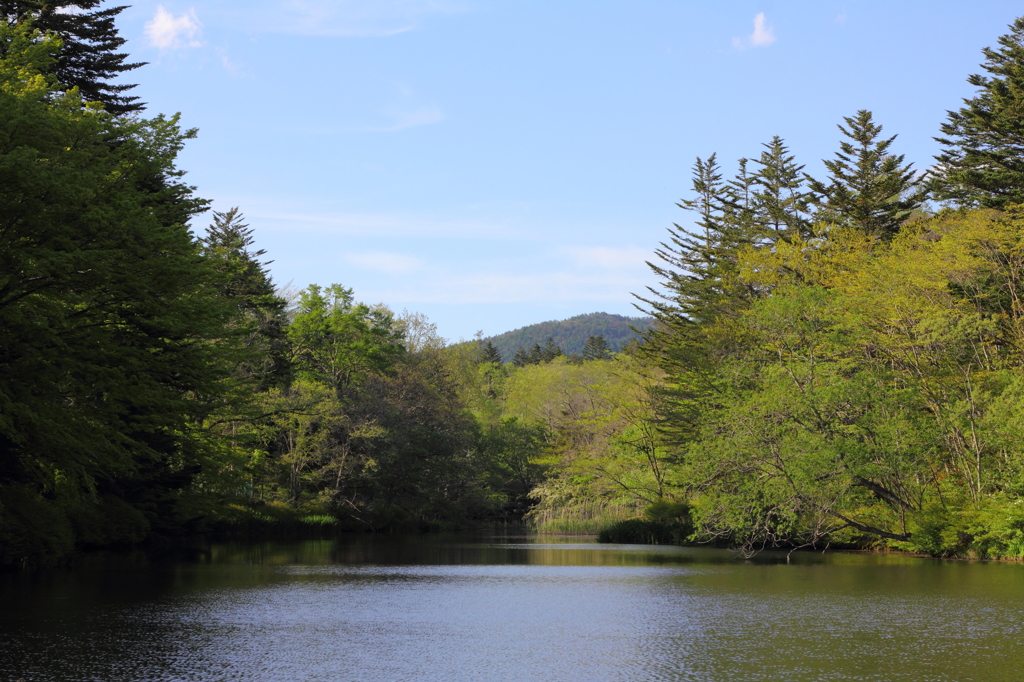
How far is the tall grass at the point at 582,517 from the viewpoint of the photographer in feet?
166

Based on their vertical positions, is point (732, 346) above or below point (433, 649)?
above

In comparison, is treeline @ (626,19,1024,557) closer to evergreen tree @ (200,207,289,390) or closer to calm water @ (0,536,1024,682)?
calm water @ (0,536,1024,682)

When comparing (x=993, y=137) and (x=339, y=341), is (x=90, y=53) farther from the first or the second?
(x=993, y=137)

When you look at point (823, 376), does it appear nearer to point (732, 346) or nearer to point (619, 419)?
point (732, 346)

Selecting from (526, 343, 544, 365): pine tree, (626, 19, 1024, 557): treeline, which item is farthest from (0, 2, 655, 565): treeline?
(526, 343, 544, 365): pine tree

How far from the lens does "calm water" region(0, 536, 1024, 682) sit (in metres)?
9.98

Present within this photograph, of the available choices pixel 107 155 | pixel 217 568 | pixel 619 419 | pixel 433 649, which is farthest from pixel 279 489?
pixel 433 649

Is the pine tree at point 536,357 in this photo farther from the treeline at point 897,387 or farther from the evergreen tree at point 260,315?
the treeline at point 897,387

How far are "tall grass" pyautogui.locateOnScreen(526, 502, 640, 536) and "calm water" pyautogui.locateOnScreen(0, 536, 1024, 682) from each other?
26059 mm

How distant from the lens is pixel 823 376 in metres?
32.4

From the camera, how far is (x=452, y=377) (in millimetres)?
65562

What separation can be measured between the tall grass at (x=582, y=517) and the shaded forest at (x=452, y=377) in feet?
0.68

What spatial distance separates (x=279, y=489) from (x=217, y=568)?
24681mm

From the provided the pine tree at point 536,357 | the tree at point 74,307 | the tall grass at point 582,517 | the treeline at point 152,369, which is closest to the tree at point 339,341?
the treeline at point 152,369
